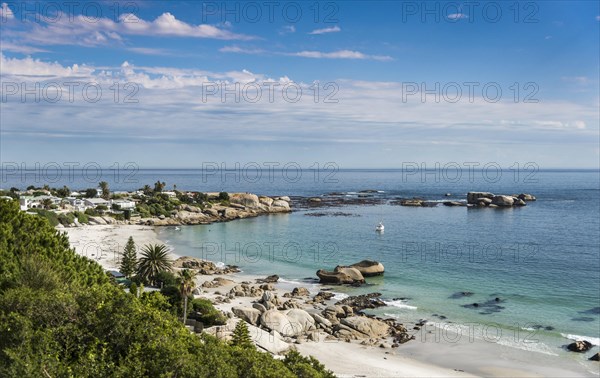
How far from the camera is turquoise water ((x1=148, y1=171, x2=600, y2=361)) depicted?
1620 inches

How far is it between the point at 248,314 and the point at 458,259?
3759cm

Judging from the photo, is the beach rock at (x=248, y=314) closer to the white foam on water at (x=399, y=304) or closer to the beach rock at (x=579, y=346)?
the white foam on water at (x=399, y=304)

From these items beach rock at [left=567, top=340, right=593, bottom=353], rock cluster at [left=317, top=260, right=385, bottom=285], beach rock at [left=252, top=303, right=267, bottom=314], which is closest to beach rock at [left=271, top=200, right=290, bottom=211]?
rock cluster at [left=317, top=260, right=385, bottom=285]

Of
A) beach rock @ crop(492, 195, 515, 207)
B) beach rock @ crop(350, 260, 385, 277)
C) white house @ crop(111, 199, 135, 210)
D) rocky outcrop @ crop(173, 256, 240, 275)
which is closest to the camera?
beach rock @ crop(350, 260, 385, 277)

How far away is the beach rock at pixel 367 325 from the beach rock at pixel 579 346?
12.7 m

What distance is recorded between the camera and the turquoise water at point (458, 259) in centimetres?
4116

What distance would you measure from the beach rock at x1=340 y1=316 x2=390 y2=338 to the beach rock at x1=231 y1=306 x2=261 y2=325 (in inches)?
269

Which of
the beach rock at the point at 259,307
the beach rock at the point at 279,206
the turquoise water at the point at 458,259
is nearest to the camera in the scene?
the beach rock at the point at 259,307

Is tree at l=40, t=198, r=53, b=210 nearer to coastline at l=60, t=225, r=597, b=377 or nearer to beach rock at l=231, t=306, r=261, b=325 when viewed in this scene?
beach rock at l=231, t=306, r=261, b=325

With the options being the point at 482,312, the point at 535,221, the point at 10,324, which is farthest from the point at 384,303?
the point at 535,221

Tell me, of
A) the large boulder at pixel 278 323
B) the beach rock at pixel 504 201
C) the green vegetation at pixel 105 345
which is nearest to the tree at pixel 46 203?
the large boulder at pixel 278 323

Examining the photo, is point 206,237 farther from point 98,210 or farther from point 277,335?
point 277,335

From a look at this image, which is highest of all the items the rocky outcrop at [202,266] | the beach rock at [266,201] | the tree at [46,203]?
the tree at [46,203]

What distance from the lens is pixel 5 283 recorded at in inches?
886
